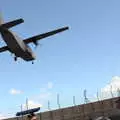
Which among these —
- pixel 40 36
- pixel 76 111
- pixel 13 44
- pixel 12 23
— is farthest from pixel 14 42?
pixel 76 111

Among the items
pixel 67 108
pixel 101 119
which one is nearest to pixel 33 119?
pixel 101 119

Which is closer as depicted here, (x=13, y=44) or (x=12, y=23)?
(x=12, y=23)

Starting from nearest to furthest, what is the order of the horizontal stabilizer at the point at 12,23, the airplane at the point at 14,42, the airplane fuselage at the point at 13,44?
the horizontal stabilizer at the point at 12,23 < the airplane at the point at 14,42 < the airplane fuselage at the point at 13,44

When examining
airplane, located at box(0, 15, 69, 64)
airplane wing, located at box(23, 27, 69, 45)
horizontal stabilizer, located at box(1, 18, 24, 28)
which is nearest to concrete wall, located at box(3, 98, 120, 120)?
airplane wing, located at box(23, 27, 69, 45)

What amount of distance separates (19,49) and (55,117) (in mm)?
20657

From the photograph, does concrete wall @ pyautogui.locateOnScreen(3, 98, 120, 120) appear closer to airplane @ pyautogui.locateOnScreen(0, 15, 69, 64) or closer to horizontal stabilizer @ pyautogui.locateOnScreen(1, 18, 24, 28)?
airplane @ pyautogui.locateOnScreen(0, 15, 69, 64)

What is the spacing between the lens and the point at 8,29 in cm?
3862

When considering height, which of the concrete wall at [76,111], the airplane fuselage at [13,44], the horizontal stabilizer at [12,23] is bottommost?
the concrete wall at [76,111]

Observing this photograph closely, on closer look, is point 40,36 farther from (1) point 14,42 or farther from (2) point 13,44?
(2) point 13,44

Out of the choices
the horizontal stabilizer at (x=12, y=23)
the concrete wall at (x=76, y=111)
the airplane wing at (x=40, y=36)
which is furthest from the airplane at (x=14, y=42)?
the concrete wall at (x=76, y=111)

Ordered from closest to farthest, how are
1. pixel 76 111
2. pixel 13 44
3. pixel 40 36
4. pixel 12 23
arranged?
pixel 12 23
pixel 13 44
pixel 40 36
pixel 76 111

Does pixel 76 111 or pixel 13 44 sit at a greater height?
pixel 13 44

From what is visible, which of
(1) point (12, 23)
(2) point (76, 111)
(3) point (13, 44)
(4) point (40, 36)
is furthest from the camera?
(2) point (76, 111)

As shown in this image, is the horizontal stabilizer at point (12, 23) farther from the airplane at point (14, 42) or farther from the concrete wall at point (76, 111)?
the concrete wall at point (76, 111)
